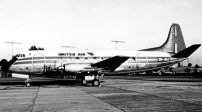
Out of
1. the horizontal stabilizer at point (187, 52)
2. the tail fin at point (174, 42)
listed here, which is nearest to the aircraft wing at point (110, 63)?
the tail fin at point (174, 42)

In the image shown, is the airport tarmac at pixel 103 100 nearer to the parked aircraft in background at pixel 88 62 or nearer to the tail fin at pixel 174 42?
the parked aircraft in background at pixel 88 62

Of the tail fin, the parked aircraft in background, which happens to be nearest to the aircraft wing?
the parked aircraft in background

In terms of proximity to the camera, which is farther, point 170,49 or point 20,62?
point 170,49

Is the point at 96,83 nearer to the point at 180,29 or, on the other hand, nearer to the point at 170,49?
the point at 170,49

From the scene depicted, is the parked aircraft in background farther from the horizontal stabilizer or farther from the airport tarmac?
the airport tarmac

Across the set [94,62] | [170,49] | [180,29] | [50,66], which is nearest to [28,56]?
[50,66]

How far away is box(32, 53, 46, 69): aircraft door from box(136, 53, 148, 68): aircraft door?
430 inches

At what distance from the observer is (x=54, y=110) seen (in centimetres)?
942

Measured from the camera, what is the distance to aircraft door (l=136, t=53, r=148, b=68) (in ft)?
90.2

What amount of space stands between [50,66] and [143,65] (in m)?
11.0

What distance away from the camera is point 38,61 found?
24891 mm

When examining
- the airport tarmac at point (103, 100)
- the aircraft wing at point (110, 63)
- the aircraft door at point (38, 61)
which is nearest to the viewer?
the airport tarmac at point (103, 100)

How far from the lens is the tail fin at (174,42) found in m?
30.5

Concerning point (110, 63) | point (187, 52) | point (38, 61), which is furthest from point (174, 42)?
point (38, 61)
